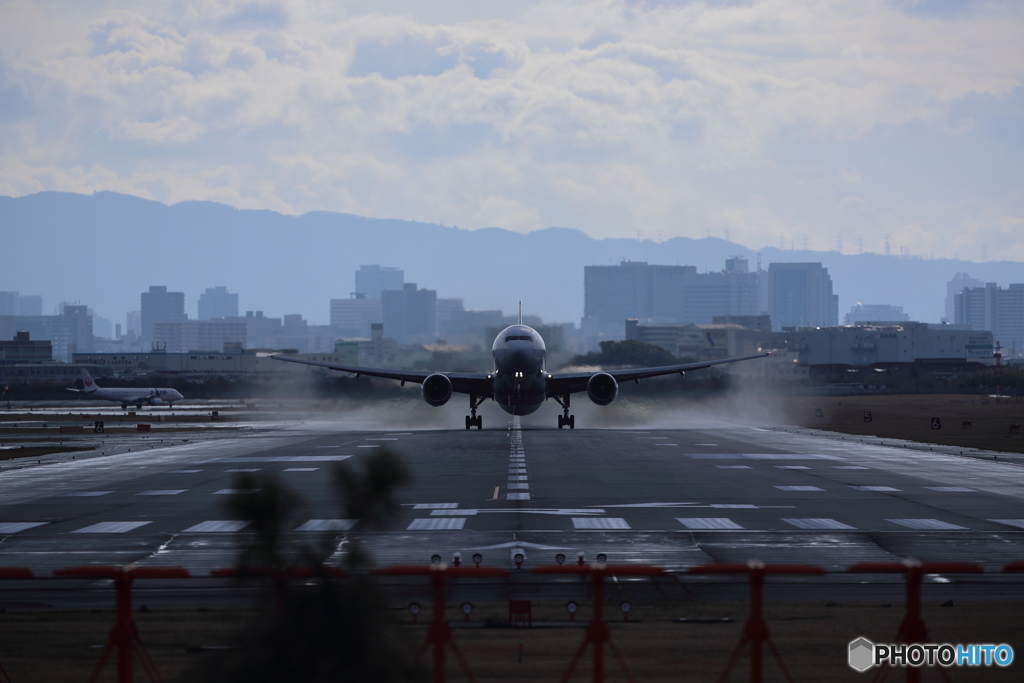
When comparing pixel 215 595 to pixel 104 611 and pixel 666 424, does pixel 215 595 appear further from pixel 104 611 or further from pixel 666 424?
pixel 666 424

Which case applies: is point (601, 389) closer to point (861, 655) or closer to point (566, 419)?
point (566, 419)

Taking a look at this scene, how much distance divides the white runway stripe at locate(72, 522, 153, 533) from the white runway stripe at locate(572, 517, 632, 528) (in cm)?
811

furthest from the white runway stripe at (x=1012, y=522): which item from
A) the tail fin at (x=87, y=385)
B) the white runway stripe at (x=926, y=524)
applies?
the tail fin at (x=87, y=385)

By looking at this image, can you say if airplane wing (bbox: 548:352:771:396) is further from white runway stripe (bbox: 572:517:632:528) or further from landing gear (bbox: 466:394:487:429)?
white runway stripe (bbox: 572:517:632:528)

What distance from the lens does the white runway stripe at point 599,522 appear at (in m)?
19.0

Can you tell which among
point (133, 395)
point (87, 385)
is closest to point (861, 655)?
point (133, 395)

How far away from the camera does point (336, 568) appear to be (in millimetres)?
7152

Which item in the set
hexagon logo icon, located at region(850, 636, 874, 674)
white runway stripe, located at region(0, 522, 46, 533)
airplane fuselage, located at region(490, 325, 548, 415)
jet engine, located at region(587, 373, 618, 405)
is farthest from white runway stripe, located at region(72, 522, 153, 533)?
jet engine, located at region(587, 373, 618, 405)

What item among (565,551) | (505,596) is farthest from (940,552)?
(505,596)

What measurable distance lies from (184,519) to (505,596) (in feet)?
32.4

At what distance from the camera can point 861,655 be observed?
9.92 m

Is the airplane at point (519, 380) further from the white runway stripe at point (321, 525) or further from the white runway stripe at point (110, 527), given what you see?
the white runway stripe at point (110, 527)

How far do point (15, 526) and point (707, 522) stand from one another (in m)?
12.8

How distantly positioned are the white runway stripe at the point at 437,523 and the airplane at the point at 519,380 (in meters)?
25.3
